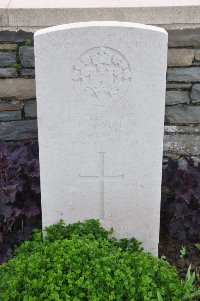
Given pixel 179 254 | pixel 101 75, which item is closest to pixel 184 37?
pixel 101 75

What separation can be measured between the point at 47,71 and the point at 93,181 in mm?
655

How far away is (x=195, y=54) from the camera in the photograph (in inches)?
136

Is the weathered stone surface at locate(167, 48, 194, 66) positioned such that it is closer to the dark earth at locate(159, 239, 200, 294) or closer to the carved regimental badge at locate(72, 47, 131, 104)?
the carved regimental badge at locate(72, 47, 131, 104)

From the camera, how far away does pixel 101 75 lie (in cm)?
A: 263

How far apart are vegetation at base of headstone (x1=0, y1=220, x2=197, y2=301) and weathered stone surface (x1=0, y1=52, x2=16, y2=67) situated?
135 centimetres

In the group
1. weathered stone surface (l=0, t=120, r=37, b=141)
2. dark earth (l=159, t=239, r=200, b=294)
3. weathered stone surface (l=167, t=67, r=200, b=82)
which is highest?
weathered stone surface (l=167, t=67, r=200, b=82)

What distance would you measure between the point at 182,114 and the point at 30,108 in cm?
103

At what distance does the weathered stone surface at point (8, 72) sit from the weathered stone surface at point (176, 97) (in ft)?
3.32

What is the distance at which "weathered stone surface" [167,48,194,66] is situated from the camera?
345 cm

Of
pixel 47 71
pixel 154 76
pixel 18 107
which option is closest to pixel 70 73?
pixel 47 71

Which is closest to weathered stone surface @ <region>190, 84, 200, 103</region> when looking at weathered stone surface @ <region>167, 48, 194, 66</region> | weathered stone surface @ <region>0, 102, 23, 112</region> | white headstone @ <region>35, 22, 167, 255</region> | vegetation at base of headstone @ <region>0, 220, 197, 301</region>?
weathered stone surface @ <region>167, 48, 194, 66</region>

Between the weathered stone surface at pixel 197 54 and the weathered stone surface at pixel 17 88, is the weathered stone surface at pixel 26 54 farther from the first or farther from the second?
the weathered stone surface at pixel 197 54

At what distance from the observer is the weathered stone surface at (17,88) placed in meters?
3.53
